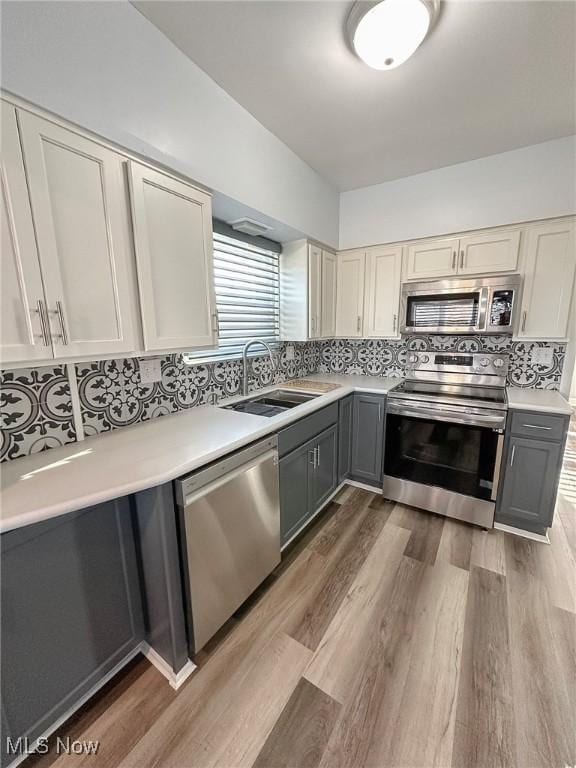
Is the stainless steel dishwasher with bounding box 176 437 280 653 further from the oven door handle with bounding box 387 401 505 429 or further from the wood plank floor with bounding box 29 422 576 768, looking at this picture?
the oven door handle with bounding box 387 401 505 429

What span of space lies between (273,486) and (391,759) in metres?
1.06

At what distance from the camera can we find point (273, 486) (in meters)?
1.66

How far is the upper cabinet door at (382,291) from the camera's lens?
8.86 ft

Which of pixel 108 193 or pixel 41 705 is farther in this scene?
pixel 108 193

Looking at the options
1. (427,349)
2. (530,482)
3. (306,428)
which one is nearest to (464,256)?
(427,349)

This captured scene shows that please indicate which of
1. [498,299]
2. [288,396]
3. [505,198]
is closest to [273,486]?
[288,396]

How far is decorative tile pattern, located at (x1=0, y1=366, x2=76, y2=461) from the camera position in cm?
119

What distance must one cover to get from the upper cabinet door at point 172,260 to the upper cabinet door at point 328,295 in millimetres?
1400

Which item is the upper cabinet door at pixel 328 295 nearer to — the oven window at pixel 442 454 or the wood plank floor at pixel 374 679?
the oven window at pixel 442 454

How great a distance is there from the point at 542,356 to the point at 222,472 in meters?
2.61

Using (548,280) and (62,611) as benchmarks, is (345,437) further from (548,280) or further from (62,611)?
(62,611)

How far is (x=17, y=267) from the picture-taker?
963mm

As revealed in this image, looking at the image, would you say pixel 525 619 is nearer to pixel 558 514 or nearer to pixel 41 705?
pixel 558 514

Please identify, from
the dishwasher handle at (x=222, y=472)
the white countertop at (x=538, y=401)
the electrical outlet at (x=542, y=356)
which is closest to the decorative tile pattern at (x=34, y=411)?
the dishwasher handle at (x=222, y=472)
